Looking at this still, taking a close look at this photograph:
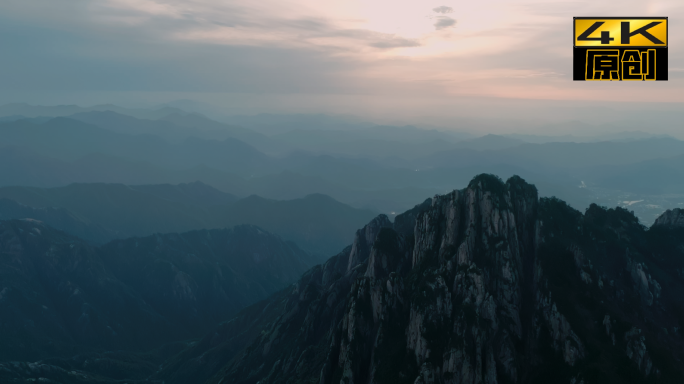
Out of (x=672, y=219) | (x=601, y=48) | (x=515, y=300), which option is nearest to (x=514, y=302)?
(x=515, y=300)

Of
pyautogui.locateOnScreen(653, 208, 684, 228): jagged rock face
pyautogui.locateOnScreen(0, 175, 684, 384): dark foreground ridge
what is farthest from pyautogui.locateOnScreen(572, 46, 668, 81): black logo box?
pyautogui.locateOnScreen(653, 208, 684, 228): jagged rock face

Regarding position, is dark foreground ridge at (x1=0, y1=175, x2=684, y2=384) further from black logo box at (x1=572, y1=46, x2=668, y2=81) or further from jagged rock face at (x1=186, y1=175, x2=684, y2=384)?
black logo box at (x1=572, y1=46, x2=668, y2=81)

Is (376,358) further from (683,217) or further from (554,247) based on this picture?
(683,217)

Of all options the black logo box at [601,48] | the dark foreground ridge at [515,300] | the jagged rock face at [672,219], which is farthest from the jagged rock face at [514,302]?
the black logo box at [601,48]

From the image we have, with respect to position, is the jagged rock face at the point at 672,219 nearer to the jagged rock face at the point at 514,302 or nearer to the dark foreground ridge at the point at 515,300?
the dark foreground ridge at the point at 515,300

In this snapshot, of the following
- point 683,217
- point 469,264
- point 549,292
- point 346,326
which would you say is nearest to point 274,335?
point 346,326

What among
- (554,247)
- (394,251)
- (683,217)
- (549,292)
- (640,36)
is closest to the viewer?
(640,36)

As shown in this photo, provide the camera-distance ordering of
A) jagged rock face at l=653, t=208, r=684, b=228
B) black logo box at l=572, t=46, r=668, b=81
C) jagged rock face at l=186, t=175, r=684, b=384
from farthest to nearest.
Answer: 1. jagged rock face at l=653, t=208, r=684, b=228
2. jagged rock face at l=186, t=175, r=684, b=384
3. black logo box at l=572, t=46, r=668, b=81
